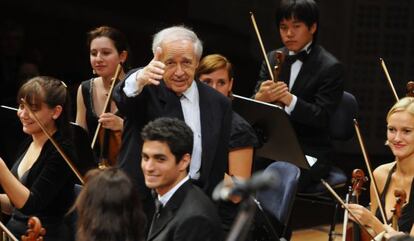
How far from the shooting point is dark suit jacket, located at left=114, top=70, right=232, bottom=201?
3482 millimetres

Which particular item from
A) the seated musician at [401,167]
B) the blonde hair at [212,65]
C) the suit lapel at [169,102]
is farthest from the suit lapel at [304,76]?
the suit lapel at [169,102]

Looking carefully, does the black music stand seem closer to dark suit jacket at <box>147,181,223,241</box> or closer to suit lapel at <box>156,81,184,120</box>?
suit lapel at <box>156,81,184,120</box>

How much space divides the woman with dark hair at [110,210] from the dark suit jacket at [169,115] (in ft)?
1.78

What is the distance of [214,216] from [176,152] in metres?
0.25

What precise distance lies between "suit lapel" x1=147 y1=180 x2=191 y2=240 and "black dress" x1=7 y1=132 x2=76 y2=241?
81 cm

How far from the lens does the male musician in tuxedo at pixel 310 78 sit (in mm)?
4520

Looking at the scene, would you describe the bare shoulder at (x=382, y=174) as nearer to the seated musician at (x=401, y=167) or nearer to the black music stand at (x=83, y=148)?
the seated musician at (x=401, y=167)

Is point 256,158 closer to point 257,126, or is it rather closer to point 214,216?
point 257,126

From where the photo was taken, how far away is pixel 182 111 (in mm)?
3514

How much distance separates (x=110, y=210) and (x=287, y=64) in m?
1.92

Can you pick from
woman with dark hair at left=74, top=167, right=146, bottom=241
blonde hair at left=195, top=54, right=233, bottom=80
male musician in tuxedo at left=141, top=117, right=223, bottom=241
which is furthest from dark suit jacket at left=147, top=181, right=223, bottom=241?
blonde hair at left=195, top=54, right=233, bottom=80

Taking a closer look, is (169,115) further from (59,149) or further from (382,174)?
(382,174)

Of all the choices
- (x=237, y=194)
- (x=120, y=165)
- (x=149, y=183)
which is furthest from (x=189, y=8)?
(x=237, y=194)

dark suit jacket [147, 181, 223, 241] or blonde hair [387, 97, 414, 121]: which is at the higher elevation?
blonde hair [387, 97, 414, 121]
